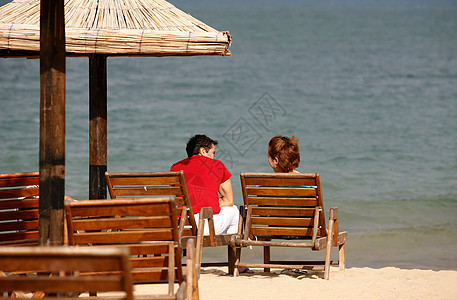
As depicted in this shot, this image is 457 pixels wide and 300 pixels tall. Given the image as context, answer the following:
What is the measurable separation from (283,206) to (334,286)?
67 cm

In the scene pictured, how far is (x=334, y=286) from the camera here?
500cm

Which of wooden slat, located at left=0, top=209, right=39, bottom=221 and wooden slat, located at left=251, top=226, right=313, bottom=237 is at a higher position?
wooden slat, located at left=0, top=209, right=39, bottom=221

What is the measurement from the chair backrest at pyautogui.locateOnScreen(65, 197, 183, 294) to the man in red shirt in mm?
1745

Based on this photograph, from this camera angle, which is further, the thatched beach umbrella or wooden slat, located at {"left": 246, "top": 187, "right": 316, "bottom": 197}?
wooden slat, located at {"left": 246, "top": 187, "right": 316, "bottom": 197}

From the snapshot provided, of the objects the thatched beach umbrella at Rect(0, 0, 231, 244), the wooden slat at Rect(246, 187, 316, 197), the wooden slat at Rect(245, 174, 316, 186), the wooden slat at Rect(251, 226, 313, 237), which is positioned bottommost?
the wooden slat at Rect(251, 226, 313, 237)

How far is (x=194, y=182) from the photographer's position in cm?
531

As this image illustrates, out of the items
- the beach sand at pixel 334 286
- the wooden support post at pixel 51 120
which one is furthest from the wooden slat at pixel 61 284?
the beach sand at pixel 334 286

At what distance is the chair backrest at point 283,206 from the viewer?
493 cm

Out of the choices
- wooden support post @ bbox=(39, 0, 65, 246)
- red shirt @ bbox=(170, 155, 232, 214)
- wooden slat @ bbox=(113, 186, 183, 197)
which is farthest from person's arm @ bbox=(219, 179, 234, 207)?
wooden support post @ bbox=(39, 0, 65, 246)

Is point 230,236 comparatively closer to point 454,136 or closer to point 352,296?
point 352,296

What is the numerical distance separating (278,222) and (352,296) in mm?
786

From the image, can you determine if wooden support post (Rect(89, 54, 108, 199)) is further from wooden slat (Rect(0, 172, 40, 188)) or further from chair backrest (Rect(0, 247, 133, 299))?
chair backrest (Rect(0, 247, 133, 299))

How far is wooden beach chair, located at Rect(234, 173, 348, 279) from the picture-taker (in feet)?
16.2

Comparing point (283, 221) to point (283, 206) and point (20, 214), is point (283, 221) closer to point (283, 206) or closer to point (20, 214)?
point (283, 206)
